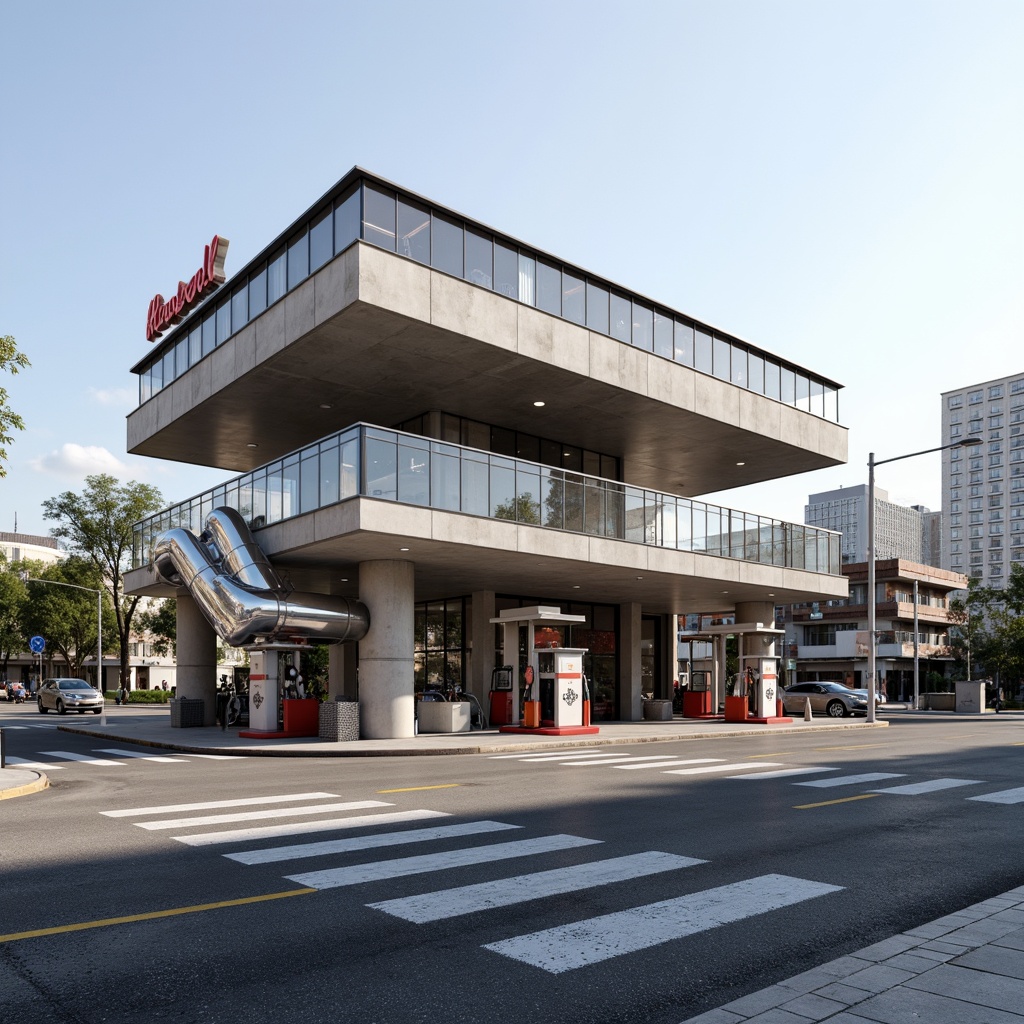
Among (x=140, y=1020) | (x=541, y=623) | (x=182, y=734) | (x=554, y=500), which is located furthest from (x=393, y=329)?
(x=140, y=1020)

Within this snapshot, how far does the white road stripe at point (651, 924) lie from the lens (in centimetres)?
598

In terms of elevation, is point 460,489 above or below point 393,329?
below

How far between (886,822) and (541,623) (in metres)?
17.6

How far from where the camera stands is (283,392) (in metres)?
28.2

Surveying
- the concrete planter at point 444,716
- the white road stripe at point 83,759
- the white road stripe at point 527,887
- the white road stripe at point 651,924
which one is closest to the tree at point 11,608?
the concrete planter at point 444,716

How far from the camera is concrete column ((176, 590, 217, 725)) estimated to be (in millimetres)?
34281

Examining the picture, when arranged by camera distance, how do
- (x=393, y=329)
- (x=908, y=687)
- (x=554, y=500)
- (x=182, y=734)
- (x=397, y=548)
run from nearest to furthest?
(x=393, y=329), (x=397, y=548), (x=554, y=500), (x=182, y=734), (x=908, y=687)

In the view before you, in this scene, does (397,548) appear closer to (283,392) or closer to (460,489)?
(460,489)

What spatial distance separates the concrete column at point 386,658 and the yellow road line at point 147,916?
1841cm

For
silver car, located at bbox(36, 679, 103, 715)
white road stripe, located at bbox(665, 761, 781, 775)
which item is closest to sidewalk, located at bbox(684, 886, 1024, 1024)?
white road stripe, located at bbox(665, 761, 781, 775)

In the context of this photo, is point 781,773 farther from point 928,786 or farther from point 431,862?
point 431,862

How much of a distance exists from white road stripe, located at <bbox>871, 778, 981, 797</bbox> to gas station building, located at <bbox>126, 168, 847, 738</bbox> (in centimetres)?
1258

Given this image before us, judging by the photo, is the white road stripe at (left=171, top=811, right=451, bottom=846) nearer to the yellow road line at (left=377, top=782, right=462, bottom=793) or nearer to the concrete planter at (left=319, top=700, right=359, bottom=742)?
the yellow road line at (left=377, top=782, right=462, bottom=793)

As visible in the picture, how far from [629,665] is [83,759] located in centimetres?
2199
